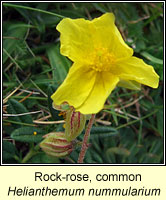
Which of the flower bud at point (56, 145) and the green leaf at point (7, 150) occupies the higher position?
the flower bud at point (56, 145)

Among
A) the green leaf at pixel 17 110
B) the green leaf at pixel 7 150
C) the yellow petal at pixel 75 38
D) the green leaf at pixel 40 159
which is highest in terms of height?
the yellow petal at pixel 75 38

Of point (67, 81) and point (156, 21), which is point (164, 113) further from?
point (67, 81)

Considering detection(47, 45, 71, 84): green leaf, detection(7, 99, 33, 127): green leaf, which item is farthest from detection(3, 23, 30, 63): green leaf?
detection(7, 99, 33, 127): green leaf

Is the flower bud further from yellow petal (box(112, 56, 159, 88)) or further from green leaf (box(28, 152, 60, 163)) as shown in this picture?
yellow petal (box(112, 56, 159, 88))

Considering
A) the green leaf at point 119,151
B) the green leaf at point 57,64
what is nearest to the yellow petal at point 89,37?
the green leaf at point 57,64

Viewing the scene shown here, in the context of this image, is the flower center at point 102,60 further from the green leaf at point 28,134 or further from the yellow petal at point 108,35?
the green leaf at point 28,134

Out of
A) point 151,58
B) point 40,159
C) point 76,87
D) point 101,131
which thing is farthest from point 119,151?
point 76,87
